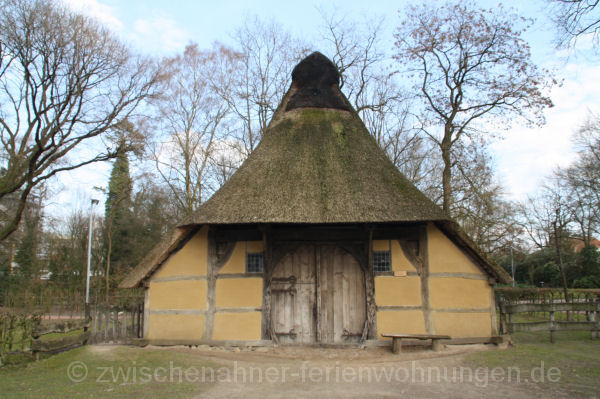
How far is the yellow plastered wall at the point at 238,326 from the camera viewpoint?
9172 millimetres

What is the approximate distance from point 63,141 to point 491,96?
15.8 meters

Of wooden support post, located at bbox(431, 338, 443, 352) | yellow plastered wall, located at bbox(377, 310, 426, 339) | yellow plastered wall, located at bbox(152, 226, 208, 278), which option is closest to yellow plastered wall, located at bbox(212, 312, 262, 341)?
yellow plastered wall, located at bbox(152, 226, 208, 278)

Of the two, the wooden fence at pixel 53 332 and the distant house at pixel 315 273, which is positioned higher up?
the distant house at pixel 315 273

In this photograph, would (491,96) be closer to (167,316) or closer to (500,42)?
(500,42)

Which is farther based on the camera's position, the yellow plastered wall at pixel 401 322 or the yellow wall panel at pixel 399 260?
the yellow wall panel at pixel 399 260

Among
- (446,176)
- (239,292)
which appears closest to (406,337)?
(239,292)

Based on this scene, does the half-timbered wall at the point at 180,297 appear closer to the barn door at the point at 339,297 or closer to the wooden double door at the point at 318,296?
the wooden double door at the point at 318,296

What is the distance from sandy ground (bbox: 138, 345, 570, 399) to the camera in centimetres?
586

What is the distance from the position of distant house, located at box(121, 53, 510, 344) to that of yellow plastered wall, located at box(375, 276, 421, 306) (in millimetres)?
22

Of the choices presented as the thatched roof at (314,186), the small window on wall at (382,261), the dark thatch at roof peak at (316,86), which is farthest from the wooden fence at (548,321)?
the dark thatch at roof peak at (316,86)

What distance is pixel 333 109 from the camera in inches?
464

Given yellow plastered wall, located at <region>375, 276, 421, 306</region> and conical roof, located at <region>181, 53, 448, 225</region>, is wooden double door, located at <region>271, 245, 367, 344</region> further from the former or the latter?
conical roof, located at <region>181, 53, 448, 225</region>

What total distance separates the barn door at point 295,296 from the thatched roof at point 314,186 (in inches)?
58.6

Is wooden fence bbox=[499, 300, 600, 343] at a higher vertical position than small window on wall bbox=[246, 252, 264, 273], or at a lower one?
lower
